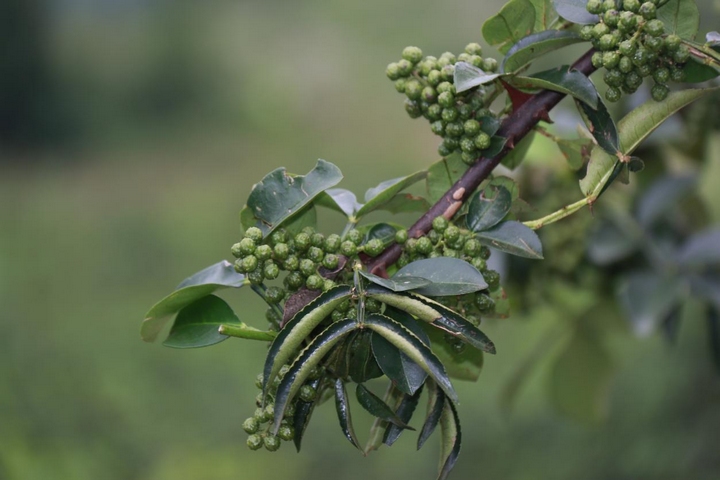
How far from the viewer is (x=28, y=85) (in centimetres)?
431

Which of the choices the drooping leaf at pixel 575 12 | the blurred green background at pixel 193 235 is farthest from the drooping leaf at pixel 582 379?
the drooping leaf at pixel 575 12

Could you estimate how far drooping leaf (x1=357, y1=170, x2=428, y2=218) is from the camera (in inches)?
27.8

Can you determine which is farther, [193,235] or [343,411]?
[193,235]

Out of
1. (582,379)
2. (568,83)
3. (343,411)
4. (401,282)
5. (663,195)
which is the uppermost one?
(568,83)

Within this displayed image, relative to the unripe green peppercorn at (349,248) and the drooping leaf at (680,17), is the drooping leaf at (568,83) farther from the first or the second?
the unripe green peppercorn at (349,248)

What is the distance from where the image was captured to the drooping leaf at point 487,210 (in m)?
0.69

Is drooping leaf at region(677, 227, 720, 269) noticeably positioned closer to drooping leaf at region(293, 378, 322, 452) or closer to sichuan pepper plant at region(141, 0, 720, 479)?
sichuan pepper plant at region(141, 0, 720, 479)

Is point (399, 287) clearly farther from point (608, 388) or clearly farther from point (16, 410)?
point (16, 410)

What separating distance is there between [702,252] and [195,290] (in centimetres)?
96

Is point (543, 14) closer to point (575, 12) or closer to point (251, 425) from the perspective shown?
point (575, 12)

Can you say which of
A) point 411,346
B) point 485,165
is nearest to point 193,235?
point 485,165

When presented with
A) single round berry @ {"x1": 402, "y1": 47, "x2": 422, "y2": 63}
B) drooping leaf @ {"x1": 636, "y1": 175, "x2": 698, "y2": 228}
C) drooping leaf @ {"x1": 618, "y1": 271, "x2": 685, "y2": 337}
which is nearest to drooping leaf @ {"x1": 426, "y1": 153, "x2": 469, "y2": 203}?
single round berry @ {"x1": 402, "y1": 47, "x2": 422, "y2": 63}

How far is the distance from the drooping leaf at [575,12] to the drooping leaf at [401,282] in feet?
0.91

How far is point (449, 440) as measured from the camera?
0.64m
